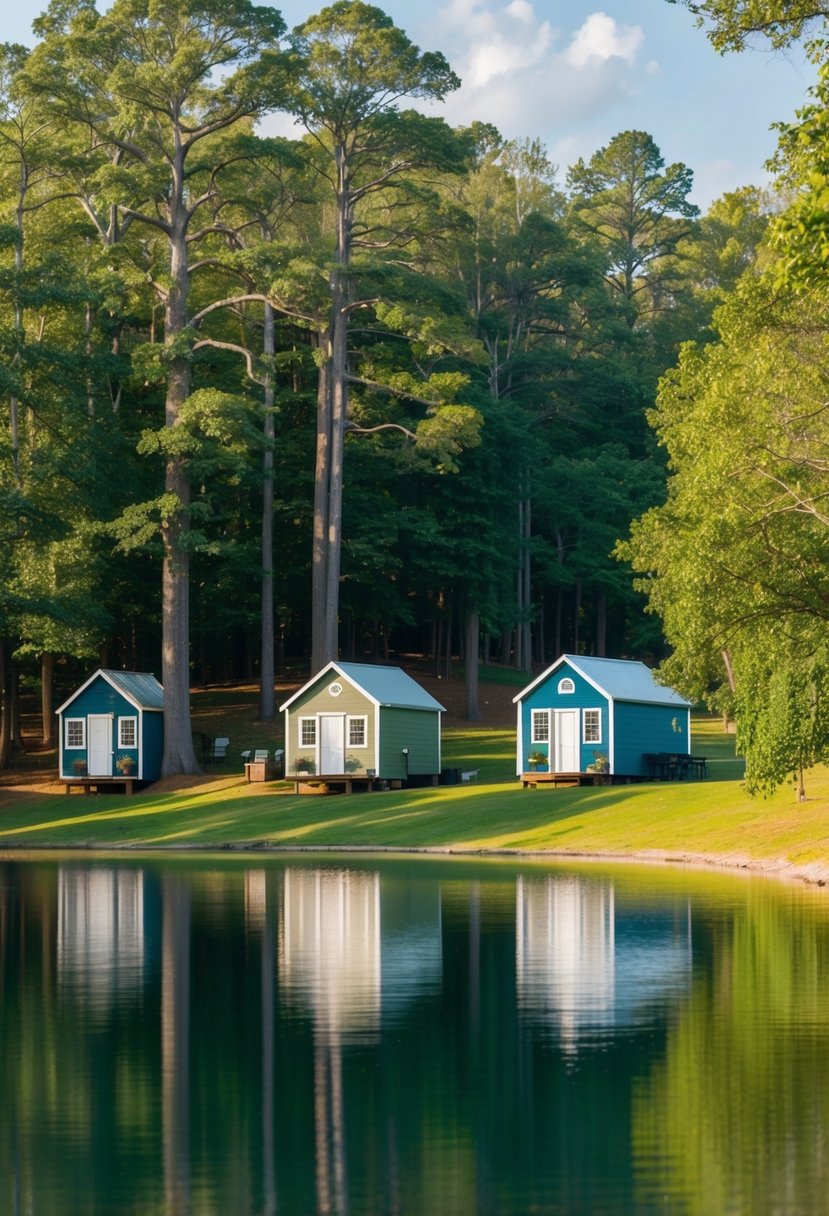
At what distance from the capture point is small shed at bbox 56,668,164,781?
56156 millimetres

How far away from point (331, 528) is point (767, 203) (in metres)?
30.3

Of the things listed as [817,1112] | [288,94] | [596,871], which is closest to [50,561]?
[288,94]

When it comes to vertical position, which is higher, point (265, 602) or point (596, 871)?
point (265, 602)

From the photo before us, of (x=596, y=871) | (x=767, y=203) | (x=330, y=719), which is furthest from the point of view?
(x=767, y=203)

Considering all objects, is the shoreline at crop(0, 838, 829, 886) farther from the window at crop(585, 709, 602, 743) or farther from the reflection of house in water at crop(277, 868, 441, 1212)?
the window at crop(585, 709, 602, 743)

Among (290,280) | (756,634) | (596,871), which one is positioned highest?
(290,280)

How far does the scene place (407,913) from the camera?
2453 cm

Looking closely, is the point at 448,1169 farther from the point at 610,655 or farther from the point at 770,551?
the point at 610,655

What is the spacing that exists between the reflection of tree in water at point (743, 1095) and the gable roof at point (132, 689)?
39.8m

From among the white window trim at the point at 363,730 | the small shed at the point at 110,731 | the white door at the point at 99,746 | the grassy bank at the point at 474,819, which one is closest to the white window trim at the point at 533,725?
the grassy bank at the point at 474,819

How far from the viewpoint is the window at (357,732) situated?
52.7 metres

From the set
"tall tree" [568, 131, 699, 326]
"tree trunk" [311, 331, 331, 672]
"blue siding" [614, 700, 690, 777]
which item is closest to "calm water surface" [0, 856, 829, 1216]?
"blue siding" [614, 700, 690, 777]

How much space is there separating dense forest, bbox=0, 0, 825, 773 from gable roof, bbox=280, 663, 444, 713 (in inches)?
147

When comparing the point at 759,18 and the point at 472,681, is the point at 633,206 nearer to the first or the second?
the point at 472,681
